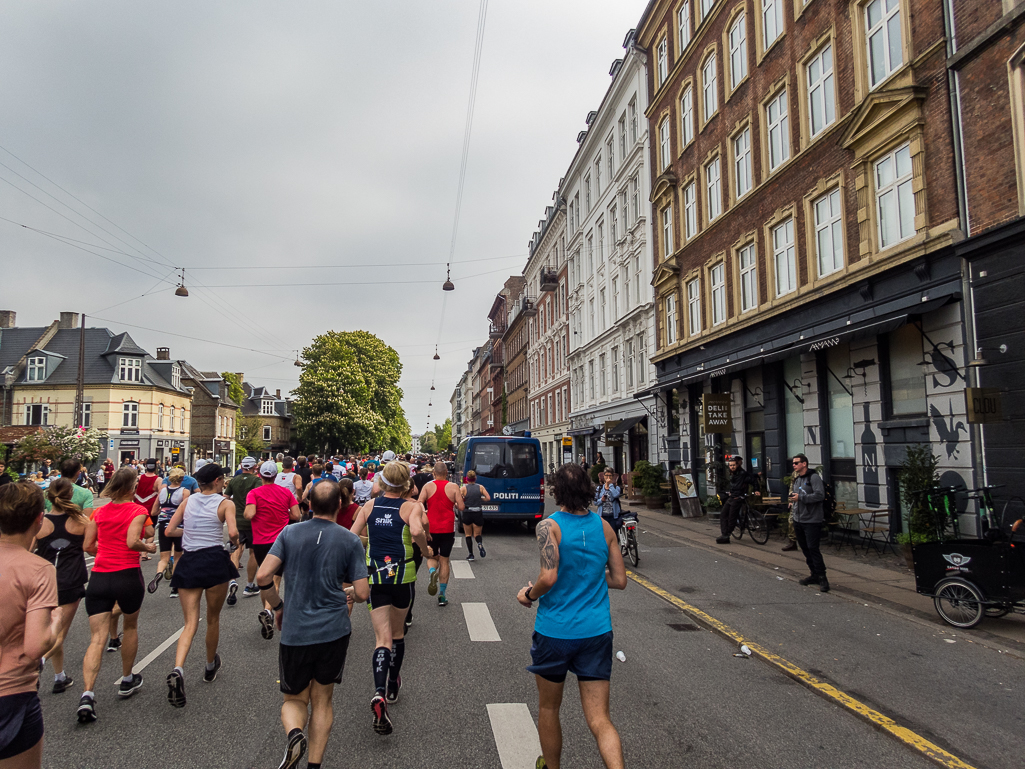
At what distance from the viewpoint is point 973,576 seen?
7.09 meters

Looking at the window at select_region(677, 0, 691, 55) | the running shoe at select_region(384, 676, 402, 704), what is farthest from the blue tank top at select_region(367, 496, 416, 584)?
the window at select_region(677, 0, 691, 55)

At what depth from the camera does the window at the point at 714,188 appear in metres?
20.5

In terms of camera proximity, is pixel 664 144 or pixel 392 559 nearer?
pixel 392 559

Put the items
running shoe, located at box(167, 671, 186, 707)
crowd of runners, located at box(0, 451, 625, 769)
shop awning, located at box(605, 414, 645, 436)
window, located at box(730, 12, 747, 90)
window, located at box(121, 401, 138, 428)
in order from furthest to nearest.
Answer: window, located at box(121, 401, 138, 428) < shop awning, located at box(605, 414, 645, 436) < window, located at box(730, 12, 747, 90) < running shoe, located at box(167, 671, 186, 707) < crowd of runners, located at box(0, 451, 625, 769)

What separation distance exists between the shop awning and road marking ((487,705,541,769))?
76.4 feet

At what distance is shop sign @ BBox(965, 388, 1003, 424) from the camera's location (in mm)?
9719

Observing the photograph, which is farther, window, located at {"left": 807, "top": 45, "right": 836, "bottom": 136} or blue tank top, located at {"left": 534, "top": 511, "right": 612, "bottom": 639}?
window, located at {"left": 807, "top": 45, "right": 836, "bottom": 136}

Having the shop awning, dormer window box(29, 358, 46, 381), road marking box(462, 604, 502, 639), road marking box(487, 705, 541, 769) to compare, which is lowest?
road marking box(462, 604, 502, 639)

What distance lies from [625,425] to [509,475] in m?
12.2

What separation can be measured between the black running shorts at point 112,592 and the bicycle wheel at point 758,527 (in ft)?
40.5

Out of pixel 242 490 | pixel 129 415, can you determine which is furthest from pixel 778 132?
pixel 129 415

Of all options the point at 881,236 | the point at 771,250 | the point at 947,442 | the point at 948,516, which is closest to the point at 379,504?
the point at 948,516

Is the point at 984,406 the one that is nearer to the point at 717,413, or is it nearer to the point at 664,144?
the point at 717,413

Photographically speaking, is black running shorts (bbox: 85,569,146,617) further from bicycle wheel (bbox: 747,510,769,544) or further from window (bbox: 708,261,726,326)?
window (bbox: 708,261,726,326)
